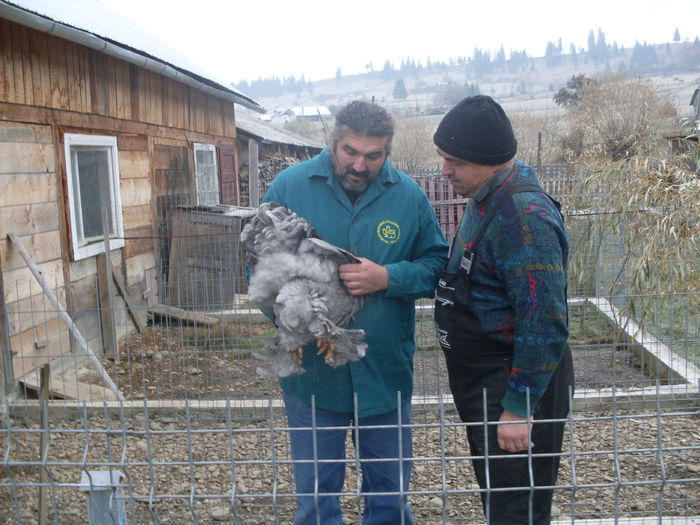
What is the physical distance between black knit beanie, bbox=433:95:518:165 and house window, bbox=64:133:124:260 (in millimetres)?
4954

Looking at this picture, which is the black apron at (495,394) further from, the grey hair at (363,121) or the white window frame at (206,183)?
the white window frame at (206,183)

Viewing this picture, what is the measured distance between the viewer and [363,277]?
235cm

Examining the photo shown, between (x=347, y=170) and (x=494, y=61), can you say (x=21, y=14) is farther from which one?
(x=494, y=61)

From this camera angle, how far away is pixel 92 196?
6.82 m

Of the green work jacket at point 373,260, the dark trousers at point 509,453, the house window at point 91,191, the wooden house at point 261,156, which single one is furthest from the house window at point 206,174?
the dark trousers at point 509,453

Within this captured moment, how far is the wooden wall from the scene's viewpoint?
5.17 m

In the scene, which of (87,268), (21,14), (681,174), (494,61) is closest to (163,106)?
(87,268)

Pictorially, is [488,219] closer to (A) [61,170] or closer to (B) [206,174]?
(A) [61,170]

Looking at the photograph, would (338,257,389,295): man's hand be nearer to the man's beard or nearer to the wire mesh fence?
the man's beard

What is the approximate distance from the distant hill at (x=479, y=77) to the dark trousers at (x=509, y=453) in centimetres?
11605

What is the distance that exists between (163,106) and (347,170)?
6796mm

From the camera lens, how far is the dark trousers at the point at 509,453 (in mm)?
2143

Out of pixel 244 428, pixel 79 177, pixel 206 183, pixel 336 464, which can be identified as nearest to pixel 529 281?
pixel 336 464

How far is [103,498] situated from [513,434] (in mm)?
1275
